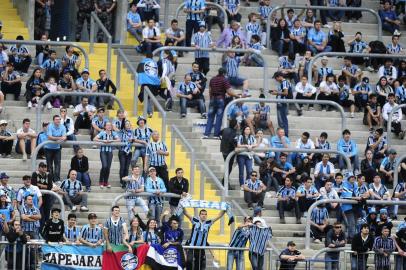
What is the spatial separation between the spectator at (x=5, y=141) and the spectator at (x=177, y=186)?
384 cm

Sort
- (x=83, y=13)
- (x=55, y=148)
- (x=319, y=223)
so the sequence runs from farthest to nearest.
Result: (x=83, y=13) < (x=55, y=148) < (x=319, y=223)

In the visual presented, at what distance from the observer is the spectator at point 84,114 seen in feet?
141

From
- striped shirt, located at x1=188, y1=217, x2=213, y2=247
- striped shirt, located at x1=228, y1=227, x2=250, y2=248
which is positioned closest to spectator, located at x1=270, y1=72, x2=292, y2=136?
striped shirt, located at x1=188, y1=217, x2=213, y2=247

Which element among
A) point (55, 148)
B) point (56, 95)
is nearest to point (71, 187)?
point (55, 148)

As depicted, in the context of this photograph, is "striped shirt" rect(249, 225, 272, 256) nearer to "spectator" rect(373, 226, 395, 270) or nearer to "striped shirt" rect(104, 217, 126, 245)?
"spectator" rect(373, 226, 395, 270)

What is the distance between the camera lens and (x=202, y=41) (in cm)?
4631

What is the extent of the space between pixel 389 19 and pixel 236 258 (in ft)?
46.2

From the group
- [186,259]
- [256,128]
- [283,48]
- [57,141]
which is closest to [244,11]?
[283,48]

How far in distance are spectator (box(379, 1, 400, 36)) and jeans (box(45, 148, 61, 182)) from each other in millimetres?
12243

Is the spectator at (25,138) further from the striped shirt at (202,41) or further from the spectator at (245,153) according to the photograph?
the striped shirt at (202,41)

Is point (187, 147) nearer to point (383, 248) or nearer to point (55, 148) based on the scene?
point (55, 148)

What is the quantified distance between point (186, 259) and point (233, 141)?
512 centimetres

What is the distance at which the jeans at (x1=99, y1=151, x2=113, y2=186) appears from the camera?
136 ft

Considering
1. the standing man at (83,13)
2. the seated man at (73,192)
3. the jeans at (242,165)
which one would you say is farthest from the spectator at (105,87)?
the standing man at (83,13)
